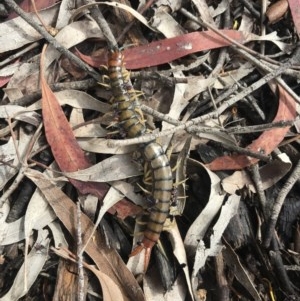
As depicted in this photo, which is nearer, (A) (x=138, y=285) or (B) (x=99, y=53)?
(A) (x=138, y=285)

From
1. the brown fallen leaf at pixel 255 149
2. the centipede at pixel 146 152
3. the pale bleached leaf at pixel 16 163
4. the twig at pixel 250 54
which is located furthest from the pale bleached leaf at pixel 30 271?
the twig at pixel 250 54

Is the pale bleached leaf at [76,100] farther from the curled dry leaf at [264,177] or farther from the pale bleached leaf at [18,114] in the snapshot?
the curled dry leaf at [264,177]

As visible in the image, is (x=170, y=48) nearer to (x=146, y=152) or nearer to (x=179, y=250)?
(x=146, y=152)

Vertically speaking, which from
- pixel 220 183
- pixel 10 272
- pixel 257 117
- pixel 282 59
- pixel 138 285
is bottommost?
pixel 138 285

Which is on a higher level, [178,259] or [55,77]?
[55,77]

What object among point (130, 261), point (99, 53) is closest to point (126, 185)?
point (130, 261)

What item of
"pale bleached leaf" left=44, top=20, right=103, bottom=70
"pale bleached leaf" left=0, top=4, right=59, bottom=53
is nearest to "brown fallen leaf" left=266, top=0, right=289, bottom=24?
"pale bleached leaf" left=44, top=20, right=103, bottom=70

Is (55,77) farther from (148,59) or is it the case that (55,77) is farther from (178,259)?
(178,259)
